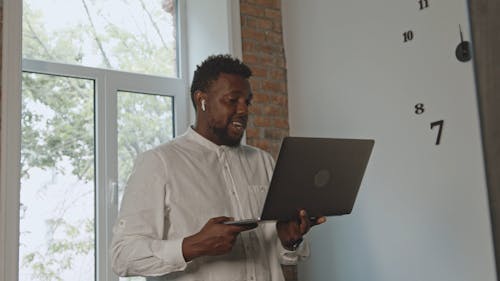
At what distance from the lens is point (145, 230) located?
1.54 metres

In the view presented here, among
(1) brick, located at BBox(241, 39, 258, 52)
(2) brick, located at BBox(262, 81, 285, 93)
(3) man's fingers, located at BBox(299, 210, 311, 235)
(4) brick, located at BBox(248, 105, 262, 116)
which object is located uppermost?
(1) brick, located at BBox(241, 39, 258, 52)

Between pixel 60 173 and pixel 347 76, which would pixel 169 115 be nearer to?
pixel 60 173

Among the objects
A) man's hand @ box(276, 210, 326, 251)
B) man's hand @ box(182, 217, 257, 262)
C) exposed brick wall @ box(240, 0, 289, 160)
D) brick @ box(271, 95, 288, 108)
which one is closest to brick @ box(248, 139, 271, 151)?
exposed brick wall @ box(240, 0, 289, 160)

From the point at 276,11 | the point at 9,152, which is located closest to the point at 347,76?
the point at 276,11

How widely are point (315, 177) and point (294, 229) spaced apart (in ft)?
0.68

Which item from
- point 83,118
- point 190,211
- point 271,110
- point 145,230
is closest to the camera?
point 145,230

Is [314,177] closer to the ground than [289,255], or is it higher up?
higher up

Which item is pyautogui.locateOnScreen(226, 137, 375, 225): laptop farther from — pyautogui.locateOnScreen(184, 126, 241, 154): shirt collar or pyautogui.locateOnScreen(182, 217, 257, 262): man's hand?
pyautogui.locateOnScreen(184, 126, 241, 154): shirt collar

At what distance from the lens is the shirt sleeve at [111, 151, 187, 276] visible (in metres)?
1.48

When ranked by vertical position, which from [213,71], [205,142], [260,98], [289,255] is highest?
[260,98]

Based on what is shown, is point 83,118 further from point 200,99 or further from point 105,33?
→ point 200,99

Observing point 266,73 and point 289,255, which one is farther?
point 266,73

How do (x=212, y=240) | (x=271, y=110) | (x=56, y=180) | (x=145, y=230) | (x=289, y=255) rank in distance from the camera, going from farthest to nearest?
(x=271, y=110) → (x=56, y=180) → (x=289, y=255) → (x=145, y=230) → (x=212, y=240)

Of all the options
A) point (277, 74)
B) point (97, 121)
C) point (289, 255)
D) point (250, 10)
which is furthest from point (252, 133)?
point (289, 255)
